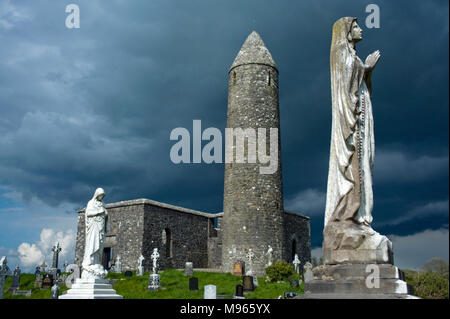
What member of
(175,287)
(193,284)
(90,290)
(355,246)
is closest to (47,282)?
(175,287)

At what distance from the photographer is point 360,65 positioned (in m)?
5.38

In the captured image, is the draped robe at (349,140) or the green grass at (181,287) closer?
the draped robe at (349,140)

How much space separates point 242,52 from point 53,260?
18.0m

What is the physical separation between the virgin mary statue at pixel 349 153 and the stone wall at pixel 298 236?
26238 millimetres

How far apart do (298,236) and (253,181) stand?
9.77 m

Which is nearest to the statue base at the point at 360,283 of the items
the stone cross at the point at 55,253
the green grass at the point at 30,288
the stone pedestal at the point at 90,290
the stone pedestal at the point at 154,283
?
the stone pedestal at the point at 90,290

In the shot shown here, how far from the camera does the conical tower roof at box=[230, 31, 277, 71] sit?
89.1ft

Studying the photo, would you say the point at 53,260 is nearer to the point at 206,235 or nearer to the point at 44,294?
the point at 44,294

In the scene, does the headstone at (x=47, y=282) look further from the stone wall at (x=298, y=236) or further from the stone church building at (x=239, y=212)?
the stone wall at (x=298, y=236)

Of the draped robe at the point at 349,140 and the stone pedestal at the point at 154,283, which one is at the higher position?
the draped robe at the point at 349,140

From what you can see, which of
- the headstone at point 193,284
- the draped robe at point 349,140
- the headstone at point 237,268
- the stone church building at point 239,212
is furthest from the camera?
the stone church building at point 239,212

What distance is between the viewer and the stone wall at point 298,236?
1237 inches
